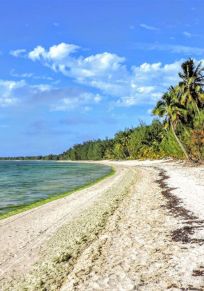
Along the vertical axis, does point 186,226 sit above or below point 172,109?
below

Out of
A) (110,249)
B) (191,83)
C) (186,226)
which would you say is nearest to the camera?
(110,249)

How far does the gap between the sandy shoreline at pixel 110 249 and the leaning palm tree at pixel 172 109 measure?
5380 cm

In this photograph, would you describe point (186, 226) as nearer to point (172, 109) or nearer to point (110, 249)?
point (110, 249)

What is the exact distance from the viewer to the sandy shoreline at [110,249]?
1020 centimetres

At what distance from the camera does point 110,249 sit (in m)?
13.4

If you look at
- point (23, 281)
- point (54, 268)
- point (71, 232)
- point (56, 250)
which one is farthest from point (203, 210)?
point (23, 281)

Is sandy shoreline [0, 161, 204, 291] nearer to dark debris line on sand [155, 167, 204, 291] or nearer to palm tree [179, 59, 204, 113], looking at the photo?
dark debris line on sand [155, 167, 204, 291]

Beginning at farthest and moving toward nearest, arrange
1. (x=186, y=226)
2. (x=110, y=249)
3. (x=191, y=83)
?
(x=191, y=83), (x=186, y=226), (x=110, y=249)

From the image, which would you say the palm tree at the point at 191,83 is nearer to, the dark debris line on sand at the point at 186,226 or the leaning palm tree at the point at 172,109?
the leaning palm tree at the point at 172,109

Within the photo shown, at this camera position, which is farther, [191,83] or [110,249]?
[191,83]

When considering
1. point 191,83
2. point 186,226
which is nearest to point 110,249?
point 186,226

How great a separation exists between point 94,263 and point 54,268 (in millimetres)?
1281

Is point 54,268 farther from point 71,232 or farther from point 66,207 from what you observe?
point 66,207

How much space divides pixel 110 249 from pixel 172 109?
6426 cm
